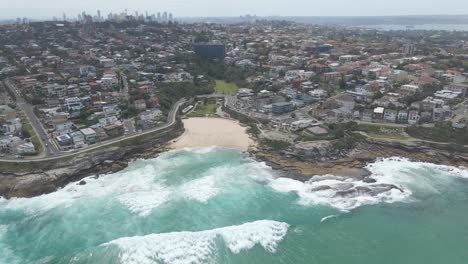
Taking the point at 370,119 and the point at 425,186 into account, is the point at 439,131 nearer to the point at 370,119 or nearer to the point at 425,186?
the point at 370,119

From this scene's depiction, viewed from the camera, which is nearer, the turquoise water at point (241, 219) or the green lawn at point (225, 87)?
the turquoise water at point (241, 219)

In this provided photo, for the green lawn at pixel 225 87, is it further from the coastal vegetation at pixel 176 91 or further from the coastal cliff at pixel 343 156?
the coastal cliff at pixel 343 156

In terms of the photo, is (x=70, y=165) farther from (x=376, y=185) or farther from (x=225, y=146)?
(x=376, y=185)

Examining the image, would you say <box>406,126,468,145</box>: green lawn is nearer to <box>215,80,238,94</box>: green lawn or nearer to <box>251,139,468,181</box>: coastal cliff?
<box>251,139,468,181</box>: coastal cliff

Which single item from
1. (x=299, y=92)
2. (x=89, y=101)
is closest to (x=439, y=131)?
(x=299, y=92)

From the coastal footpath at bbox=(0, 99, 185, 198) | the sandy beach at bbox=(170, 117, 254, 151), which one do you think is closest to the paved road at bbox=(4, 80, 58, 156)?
the coastal footpath at bbox=(0, 99, 185, 198)

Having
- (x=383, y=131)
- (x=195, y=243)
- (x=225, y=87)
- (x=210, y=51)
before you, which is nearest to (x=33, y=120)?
(x=195, y=243)

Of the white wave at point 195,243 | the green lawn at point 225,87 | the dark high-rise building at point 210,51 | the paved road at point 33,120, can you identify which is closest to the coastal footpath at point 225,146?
the paved road at point 33,120
